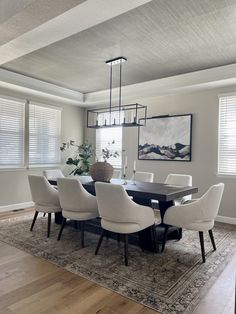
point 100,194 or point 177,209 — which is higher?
point 100,194

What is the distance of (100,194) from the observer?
286 centimetres

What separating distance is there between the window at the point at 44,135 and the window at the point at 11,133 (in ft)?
0.77

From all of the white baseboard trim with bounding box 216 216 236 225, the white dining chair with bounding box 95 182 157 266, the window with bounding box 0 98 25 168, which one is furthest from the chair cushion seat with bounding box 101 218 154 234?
the window with bounding box 0 98 25 168

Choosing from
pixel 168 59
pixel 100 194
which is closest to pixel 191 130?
pixel 168 59

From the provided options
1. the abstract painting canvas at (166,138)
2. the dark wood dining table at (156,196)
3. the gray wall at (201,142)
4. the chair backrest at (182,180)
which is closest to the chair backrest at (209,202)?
the dark wood dining table at (156,196)

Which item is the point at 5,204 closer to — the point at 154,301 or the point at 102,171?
the point at 102,171

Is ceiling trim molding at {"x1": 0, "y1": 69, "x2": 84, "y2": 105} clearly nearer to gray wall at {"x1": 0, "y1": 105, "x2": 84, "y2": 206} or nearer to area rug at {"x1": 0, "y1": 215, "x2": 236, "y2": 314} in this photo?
gray wall at {"x1": 0, "y1": 105, "x2": 84, "y2": 206}

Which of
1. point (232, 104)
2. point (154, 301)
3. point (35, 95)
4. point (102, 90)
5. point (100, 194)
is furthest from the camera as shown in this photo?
point (102, 90)

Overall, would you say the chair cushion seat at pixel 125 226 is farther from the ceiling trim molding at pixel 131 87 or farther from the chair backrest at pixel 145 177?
the ceiling trim molding at pixel 131 87

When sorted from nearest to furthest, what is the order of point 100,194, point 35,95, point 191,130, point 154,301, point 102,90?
point 154,301 < point 100,194 < point 191,130 < point 35,95 < point 102,90

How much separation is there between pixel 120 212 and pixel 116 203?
110 mm

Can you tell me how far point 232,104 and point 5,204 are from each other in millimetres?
4859

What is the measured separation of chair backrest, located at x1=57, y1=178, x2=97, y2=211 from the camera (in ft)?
10.5

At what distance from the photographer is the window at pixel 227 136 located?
451 cm
